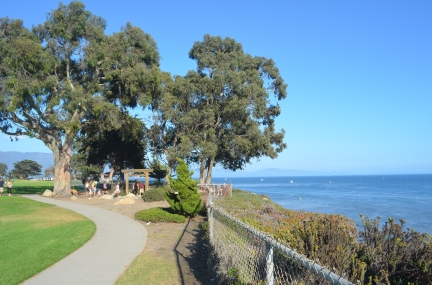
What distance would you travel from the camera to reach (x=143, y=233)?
1334 centimetres

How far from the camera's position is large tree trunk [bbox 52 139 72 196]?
32.1m

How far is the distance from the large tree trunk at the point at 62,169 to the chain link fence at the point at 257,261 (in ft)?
83.9

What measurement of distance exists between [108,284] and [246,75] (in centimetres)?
3142

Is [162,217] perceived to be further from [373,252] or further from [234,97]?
[234,97]

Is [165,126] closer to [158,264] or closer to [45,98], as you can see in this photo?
[45,98]

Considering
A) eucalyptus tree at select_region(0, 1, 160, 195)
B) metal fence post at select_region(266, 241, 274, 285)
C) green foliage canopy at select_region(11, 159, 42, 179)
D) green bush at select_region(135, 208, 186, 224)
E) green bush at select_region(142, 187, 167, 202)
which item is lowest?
green bush at select_region(135, 208, 186, 224)

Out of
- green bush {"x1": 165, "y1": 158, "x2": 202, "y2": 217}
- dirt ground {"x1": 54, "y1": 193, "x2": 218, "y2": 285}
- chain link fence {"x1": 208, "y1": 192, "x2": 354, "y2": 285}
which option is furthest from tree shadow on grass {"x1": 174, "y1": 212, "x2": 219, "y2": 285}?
green bush {"x1": 165, "y1": 158, "x2": 202, "y2": 217}

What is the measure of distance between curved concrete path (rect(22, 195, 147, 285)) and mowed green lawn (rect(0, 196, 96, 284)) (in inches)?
10.5

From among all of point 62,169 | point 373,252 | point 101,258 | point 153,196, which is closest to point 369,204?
point 153,196

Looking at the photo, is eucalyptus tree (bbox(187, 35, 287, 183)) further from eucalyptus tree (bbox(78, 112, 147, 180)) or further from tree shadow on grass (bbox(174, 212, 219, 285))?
tree shadow on grass (bbox(174, 212, 219, 285))

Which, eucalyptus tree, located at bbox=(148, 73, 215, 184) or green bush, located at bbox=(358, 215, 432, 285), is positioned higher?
eucalyptus tree, located at bbox=(148, 73, 215, 184)

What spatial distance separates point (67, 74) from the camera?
30922 mm

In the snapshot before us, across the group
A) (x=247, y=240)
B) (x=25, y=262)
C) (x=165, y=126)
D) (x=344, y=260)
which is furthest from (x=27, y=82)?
(x=344, y=260)

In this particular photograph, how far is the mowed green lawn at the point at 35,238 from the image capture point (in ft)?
27.7
